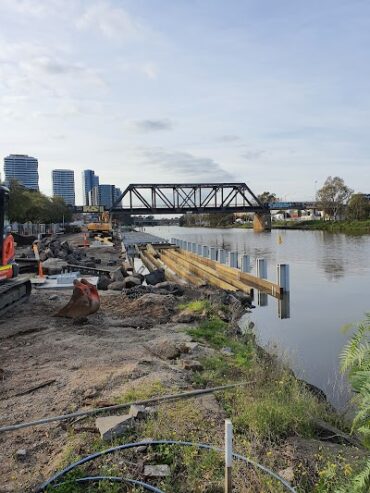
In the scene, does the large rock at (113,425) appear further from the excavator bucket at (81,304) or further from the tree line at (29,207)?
the tree line at (29,207)

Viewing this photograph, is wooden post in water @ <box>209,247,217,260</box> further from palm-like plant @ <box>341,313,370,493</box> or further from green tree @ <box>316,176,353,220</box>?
green tree @ <box>316,176,353,220</box>

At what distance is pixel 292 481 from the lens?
4.09 m

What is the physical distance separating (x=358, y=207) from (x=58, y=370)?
94110 mm

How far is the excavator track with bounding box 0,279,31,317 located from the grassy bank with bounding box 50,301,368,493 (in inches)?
257

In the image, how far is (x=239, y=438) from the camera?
4918 mm

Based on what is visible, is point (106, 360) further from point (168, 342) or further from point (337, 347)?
point (337, 347)

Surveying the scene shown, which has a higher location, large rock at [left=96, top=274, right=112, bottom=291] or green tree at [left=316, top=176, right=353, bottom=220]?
green tree at [left=316, top=176, right=353, bottom=220]

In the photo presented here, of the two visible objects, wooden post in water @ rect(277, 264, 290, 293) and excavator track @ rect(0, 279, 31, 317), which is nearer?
excavator track @ rect(0, 279, 31, 317)

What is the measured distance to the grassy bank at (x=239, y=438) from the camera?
13.4 feet

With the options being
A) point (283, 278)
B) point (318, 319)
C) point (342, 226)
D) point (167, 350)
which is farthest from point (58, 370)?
point (342, 226)

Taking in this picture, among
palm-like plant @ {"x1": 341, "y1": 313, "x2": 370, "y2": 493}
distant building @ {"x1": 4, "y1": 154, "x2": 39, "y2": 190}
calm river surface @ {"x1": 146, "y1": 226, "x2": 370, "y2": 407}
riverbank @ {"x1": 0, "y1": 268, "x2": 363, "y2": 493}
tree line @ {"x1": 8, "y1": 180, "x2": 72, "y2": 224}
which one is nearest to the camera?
palm-like plant @ {"x1": 341, "y1": 313, "x2": 370, "y2": 493}

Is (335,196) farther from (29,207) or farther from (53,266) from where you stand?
(53,266)

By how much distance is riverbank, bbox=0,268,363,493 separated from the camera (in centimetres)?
427

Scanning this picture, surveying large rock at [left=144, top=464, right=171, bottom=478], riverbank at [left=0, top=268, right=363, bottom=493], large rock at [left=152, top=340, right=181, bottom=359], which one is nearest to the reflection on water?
riverbank at [left=0, top=268, right=363, bottom=493]
